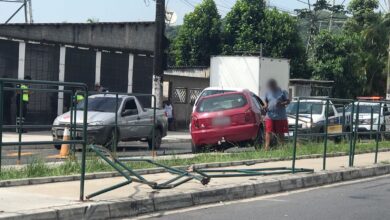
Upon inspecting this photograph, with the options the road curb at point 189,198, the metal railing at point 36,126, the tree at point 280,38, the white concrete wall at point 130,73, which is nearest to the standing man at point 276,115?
the road curb at point 189,198

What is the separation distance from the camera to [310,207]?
9648 millimetres

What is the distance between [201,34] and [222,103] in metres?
28.5

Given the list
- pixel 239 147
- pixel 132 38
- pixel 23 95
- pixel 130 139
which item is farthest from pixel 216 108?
pixel 132 38

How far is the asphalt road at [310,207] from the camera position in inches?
346

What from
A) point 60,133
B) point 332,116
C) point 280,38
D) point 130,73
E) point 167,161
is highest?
point 280,38

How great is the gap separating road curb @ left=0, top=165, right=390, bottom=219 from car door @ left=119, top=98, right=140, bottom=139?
4726mm

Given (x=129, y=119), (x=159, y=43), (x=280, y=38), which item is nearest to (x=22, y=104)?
(x=129, y=119)

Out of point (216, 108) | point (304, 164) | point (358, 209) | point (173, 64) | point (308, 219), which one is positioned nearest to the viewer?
point (308, 219)

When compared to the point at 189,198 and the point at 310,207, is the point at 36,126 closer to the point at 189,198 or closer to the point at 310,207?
the point at 189,198

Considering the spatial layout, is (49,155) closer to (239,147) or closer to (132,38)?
(239,147)

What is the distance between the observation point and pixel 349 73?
45094 mm

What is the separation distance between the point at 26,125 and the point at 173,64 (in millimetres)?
41273

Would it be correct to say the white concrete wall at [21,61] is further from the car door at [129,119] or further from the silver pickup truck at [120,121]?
the car door at [129,119]

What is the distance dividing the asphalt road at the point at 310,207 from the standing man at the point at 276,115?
4.09 m
